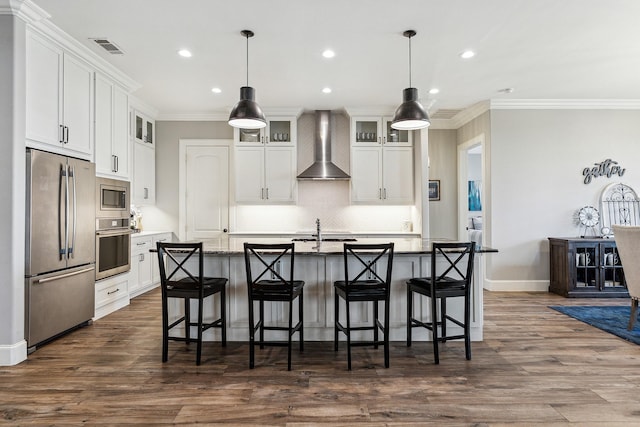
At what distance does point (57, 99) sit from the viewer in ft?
11.4

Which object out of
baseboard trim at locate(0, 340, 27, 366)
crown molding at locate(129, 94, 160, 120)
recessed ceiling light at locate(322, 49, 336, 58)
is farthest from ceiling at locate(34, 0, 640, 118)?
baseboard trim at locate(0, 340, 27, 366)

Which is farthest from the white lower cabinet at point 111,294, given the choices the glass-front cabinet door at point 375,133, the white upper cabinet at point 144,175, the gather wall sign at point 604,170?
the gather wall sign at point 604,170

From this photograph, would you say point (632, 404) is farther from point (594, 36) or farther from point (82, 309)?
point (82, 309)

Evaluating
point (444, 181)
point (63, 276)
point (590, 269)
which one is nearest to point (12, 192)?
point (63, 276)

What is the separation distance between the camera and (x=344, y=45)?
147 inches

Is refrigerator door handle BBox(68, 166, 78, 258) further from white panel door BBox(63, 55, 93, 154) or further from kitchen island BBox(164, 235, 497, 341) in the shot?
kitchen island BBox(164, 235, 497, 341)

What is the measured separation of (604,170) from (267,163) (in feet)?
17.2

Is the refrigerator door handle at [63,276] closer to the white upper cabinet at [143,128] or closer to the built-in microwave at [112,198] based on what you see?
the built-in microwave at [112,198]

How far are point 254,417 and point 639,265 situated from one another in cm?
379

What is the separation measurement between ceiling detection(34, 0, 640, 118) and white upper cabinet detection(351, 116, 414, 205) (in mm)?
793

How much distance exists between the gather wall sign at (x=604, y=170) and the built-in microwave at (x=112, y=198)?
6.59 metres

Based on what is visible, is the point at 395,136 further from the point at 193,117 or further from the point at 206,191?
the point at 193,117

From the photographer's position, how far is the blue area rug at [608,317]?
11.9 ft

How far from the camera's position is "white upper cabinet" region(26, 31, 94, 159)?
10.4 ft
